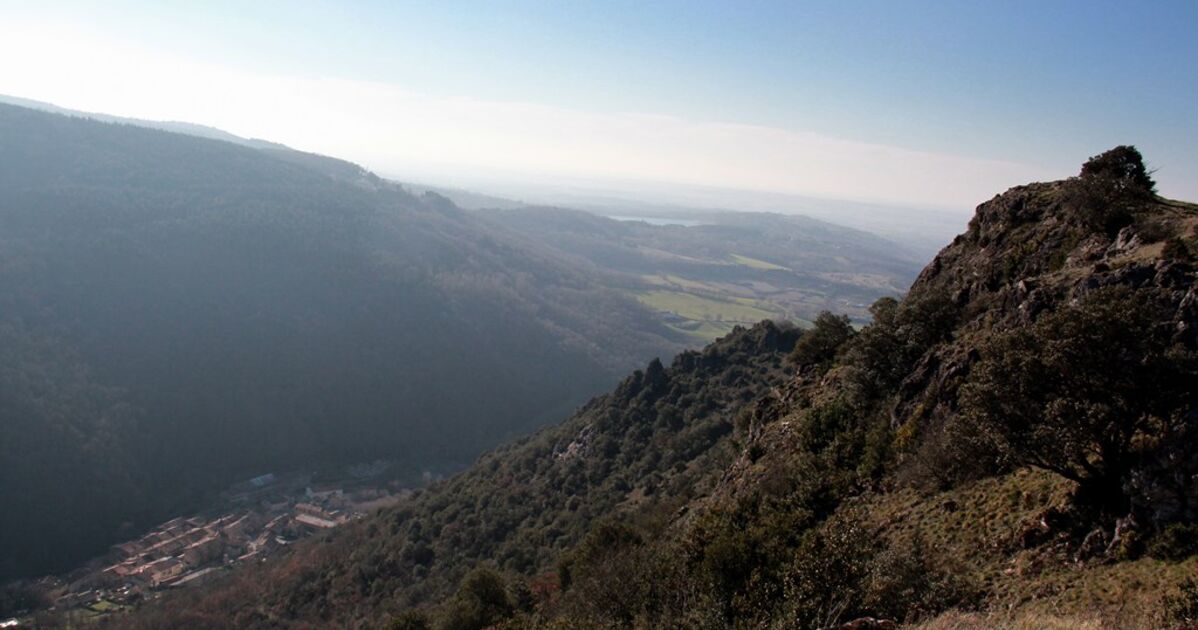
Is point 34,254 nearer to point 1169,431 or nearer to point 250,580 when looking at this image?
point 250,580

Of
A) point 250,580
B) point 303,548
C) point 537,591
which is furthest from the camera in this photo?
point 303,548

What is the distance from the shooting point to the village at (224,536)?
49.8 metres

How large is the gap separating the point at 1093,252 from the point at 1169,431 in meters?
8.49

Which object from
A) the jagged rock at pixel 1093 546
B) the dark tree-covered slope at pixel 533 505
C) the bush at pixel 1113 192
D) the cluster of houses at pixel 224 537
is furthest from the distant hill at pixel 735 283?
the jagged rock at pixel 1093 546

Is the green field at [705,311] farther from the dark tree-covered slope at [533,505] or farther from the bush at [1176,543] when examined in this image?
the bush at [1176,543]

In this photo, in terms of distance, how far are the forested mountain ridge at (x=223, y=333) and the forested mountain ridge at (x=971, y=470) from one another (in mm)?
57072

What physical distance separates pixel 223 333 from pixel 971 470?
330 ft

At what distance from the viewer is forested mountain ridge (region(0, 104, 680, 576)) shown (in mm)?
67875

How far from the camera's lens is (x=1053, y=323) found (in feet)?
33.1

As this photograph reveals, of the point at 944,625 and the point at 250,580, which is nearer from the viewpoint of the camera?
the point at 944,625

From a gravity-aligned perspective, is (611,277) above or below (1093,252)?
below

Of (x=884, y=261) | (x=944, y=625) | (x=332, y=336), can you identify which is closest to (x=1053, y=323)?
(x=944, y=625)

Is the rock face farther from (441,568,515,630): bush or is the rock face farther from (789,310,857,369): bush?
(441,568,515,630): bush

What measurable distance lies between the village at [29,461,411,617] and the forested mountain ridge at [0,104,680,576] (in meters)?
3.89
